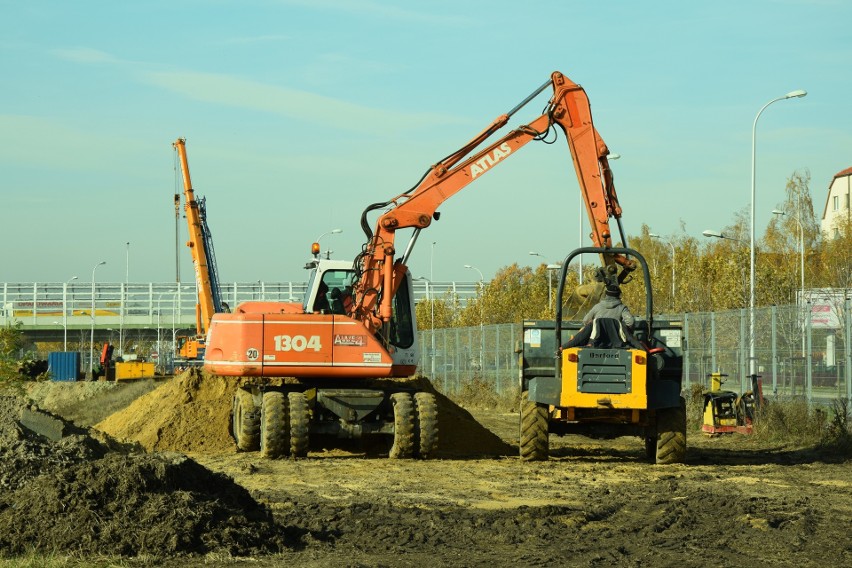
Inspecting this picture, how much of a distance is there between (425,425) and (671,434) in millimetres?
3580

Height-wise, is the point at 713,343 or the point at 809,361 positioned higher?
the point at 713,343

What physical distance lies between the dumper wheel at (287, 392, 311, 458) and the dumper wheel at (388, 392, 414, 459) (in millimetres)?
1299

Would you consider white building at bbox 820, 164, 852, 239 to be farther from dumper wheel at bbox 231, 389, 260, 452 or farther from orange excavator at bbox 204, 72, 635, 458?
dumper wheel at bbox 231, 389, 260, 452

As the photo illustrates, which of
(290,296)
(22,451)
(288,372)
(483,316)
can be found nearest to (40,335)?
(290,296)

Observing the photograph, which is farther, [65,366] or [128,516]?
[65,366]

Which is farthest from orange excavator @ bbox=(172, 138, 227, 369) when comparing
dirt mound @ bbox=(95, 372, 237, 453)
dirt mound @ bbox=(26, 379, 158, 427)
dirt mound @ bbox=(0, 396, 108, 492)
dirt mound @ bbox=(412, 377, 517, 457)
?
dirt mound @ bbox=(0, 396, 108, 492)

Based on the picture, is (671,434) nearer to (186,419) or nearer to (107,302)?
(186,419)

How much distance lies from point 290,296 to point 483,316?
13.0 meters

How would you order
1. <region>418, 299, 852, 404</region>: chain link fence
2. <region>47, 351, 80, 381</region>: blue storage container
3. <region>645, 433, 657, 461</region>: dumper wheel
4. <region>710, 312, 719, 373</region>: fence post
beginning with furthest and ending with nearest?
<region>47, 351, 80, 381</region>: blue storage container
<region>710, 312, 719, 373</region>: fence post
<region>418, 299, 852, 404</region>: chain link fence
<region>645, 433, 657, 461</region>: dumper wheel

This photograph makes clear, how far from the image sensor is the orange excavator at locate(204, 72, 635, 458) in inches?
683

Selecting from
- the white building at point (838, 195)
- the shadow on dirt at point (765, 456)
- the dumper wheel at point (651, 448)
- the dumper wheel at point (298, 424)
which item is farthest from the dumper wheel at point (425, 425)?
the white building at point (838, 195)

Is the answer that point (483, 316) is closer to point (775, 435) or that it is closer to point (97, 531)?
point (775, 435)

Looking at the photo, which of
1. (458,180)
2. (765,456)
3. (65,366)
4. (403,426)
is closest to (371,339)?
(403,426)

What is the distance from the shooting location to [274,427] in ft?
55.9
